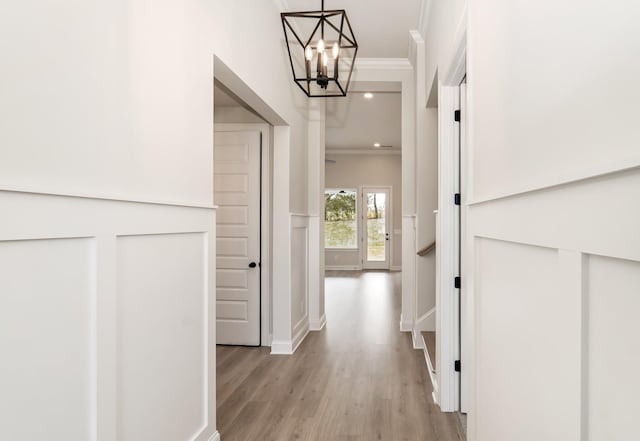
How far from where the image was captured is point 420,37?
4113mm

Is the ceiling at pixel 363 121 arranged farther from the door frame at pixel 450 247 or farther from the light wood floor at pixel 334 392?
the light wood floor at pixel 334 392

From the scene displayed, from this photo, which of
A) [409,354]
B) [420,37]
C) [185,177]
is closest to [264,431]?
[185,177]

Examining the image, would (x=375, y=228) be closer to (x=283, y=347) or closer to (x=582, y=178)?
(x=283, y=347)

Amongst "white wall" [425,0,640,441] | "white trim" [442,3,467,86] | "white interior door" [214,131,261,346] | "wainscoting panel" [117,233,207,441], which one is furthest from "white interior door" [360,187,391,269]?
"white wall" [425,0,640,441]

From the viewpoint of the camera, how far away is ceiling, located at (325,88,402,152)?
6492 mm

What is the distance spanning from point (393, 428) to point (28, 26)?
2.51 m

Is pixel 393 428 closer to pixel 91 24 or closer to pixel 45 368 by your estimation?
pixel 45 368

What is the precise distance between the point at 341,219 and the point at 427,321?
7372 millimetres

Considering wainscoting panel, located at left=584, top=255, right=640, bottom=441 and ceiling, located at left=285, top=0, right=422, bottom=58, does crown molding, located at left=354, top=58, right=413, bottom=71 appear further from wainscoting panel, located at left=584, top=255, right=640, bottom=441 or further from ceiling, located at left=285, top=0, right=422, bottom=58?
wainscoting panel, located at left=584, top=255, right=640, bottom=441

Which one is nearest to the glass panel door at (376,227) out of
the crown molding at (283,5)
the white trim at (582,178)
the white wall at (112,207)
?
the crown molding at (283,5)

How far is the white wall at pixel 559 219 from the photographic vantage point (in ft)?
2.34

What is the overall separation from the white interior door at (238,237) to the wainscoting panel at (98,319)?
2.26 metres

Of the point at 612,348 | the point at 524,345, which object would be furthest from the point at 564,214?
the point at 524,345

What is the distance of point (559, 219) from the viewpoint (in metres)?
0.94
